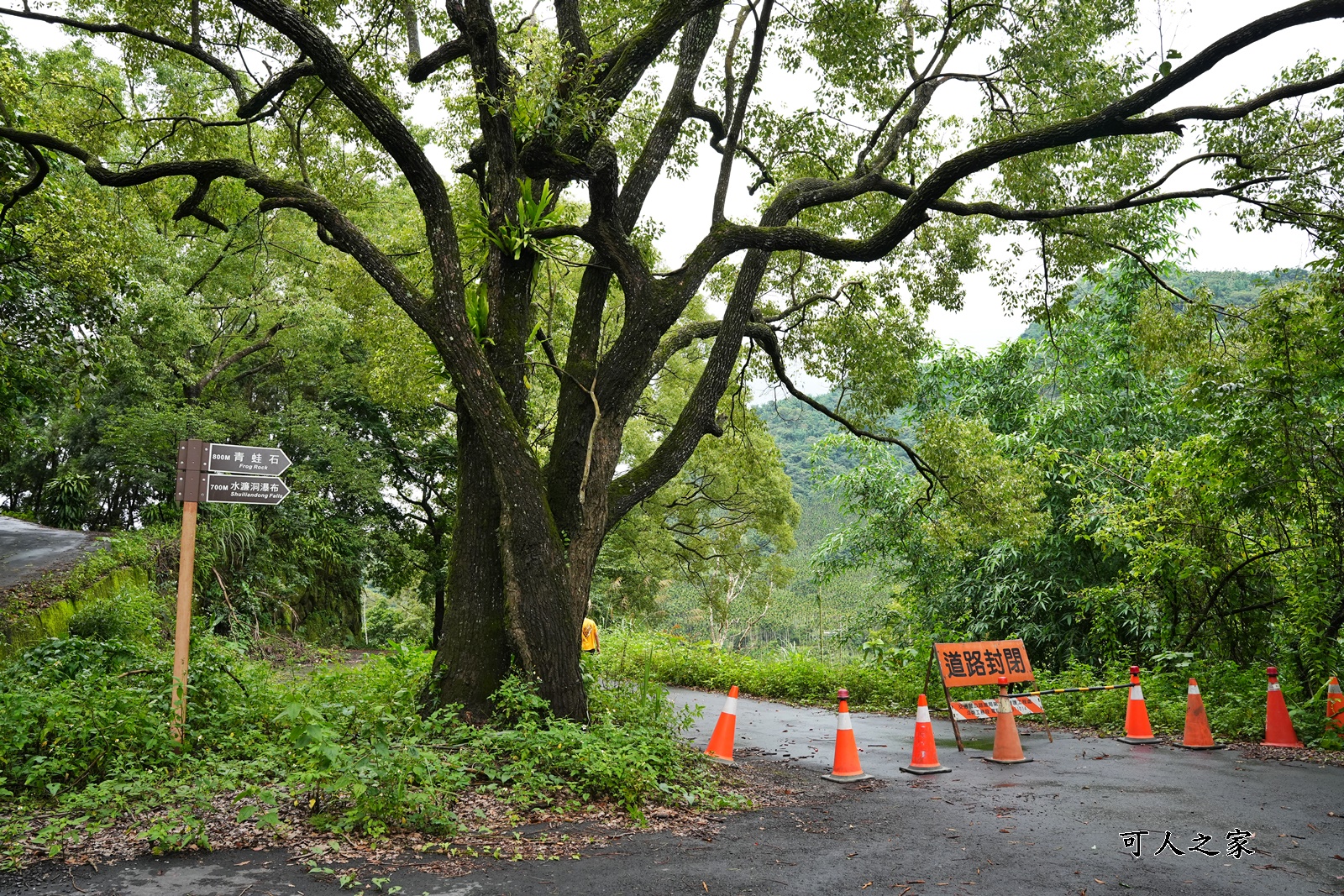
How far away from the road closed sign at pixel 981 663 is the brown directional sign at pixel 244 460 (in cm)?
661

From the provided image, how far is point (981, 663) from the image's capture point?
9.21 m

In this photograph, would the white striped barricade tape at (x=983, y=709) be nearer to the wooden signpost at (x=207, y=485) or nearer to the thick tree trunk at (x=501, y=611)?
the thick tree trunk at (x=501, y=611)

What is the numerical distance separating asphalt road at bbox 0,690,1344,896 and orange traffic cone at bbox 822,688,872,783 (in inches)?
7.0

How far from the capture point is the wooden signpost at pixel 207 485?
657cm

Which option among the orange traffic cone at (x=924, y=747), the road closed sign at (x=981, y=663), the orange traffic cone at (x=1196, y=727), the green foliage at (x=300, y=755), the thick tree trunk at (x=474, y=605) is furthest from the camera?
the road closed sign at (x=981, y=663)

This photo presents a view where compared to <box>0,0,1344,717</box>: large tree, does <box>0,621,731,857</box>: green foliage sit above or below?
below

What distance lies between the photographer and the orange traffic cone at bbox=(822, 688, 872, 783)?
24.4 feet

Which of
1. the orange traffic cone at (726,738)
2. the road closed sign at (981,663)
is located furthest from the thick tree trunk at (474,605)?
the road closed sign at (981,663)

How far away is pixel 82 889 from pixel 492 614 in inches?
140

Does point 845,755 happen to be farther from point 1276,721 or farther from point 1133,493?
point 1133,493

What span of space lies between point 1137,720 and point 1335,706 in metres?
1.79

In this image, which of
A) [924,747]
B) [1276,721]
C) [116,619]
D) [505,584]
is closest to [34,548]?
[116,619]

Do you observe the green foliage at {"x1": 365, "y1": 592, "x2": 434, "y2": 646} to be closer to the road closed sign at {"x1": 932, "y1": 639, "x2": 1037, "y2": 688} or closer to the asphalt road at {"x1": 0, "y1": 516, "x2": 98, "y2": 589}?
the asphalt road at {"x1": 0, "y1": 516, "x2": 98, "y2": 589}
